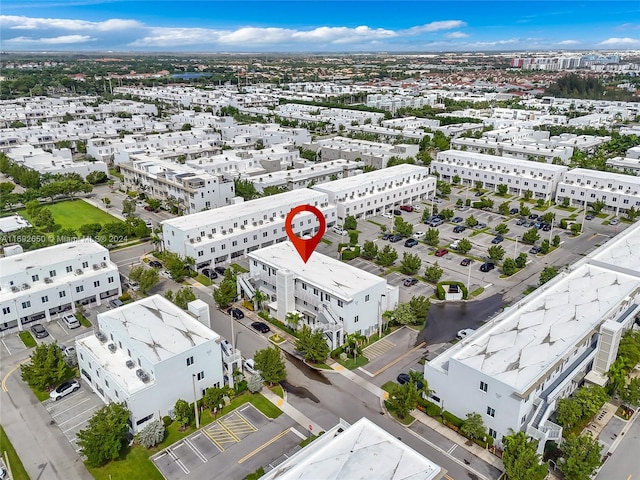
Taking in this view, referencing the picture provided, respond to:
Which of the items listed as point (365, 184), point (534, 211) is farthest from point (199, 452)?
point (534, 211)

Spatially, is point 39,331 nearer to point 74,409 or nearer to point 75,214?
point 74,409

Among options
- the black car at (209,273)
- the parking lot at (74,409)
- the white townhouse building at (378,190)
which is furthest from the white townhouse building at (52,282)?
the white townhouse building at (378,190)

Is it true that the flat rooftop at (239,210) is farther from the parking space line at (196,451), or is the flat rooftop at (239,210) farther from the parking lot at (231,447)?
the parking space line at (196,451)

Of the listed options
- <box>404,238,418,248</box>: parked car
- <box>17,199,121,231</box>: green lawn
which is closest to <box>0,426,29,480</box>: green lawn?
<box>17,199,121,231</box>: green lawn

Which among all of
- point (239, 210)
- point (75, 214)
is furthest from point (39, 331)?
point (75, 214)

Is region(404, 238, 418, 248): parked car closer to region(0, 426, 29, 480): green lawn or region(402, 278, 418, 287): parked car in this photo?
region(402, 278, 418, 287): parked car
